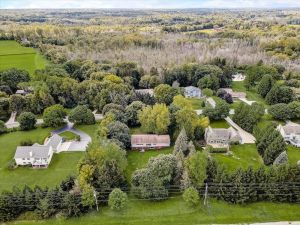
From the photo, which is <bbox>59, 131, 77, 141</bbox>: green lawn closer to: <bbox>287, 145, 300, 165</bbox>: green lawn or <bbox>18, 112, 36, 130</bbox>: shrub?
<bbox>18, 112, 36, 130</bbox>: shrub

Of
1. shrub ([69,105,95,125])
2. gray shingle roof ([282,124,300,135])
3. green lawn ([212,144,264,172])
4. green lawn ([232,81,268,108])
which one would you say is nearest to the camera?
green lawn ([212,144,264,172])

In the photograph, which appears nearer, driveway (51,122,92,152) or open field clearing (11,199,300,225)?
open field clearing (11,199,300,225)

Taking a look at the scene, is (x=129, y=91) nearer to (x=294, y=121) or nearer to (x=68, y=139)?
(x=68, y=139)

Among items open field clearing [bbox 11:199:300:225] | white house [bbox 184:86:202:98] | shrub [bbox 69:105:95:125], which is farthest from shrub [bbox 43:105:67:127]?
white house [bbox 184:86:202:98]

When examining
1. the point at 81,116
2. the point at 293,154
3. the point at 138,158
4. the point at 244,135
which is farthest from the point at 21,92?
the point at 293,154

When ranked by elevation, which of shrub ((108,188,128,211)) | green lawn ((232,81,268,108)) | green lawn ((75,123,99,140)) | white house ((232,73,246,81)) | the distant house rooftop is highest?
shrub ((108,188,128,211))

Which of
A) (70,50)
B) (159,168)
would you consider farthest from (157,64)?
(159,168)

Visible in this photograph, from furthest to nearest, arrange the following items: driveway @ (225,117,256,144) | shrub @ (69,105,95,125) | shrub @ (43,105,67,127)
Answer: shrub @ (69,105,95,125)
shrub @ (43,105,67,127)
driveway @ (225,117,256,144)
